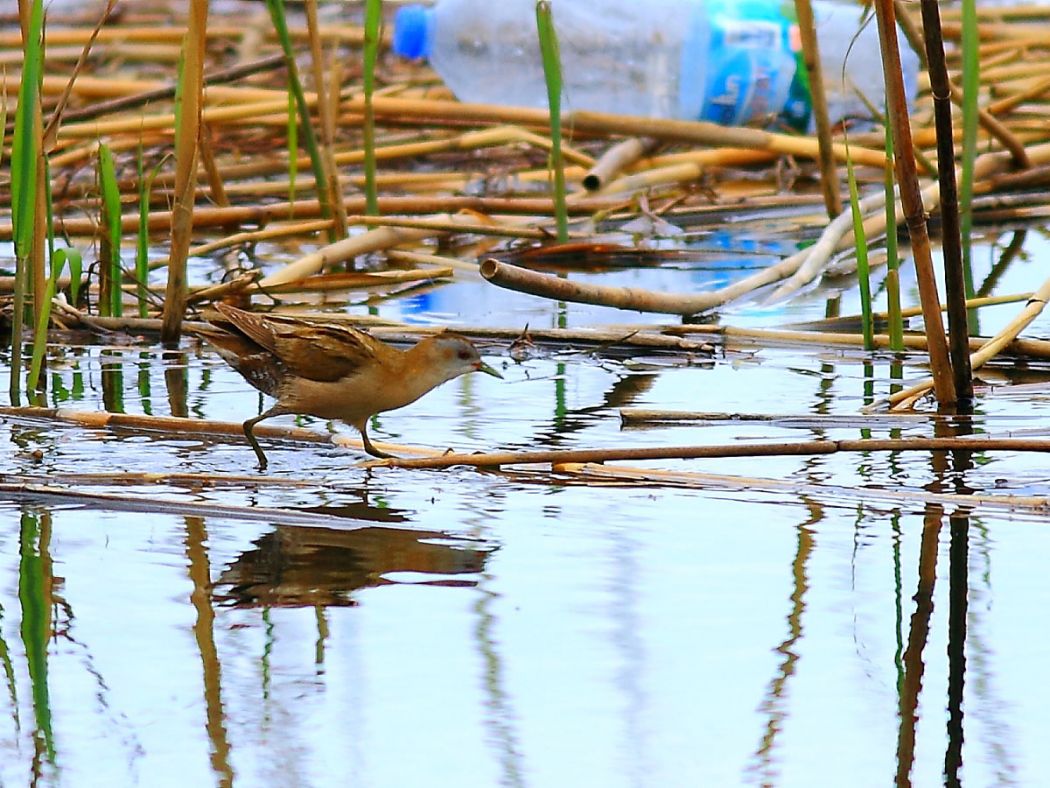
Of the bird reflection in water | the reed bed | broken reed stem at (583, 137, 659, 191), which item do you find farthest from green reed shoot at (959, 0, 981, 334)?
broken reed stem at (583, 137, 659, 191)

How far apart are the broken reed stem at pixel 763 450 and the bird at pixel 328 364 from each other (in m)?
0.47

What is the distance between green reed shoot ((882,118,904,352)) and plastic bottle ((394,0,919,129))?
12.9ft

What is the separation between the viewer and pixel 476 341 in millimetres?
4895

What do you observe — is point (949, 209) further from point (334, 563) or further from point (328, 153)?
point (328, 153)

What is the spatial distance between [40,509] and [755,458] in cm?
139

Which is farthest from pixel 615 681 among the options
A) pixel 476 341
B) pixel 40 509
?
pixel 476 341

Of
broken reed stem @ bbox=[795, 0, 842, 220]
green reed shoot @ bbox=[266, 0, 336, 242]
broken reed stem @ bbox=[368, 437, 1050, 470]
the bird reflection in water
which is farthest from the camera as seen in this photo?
broken reed stem @ bbox=[795, 0, 842, 220]

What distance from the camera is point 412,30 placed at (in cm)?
920

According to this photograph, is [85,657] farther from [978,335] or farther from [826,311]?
[826,311]

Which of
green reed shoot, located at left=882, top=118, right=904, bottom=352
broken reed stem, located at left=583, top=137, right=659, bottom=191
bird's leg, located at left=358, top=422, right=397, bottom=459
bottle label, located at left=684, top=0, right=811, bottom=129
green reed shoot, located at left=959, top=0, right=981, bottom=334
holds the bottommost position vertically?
bird's leg, located at left=358, top=422, right=397, bottom=459

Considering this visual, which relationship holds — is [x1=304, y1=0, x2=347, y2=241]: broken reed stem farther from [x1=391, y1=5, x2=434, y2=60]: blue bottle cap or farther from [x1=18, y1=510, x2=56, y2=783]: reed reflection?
[x1=391, y1=5, x2=434, y2=60]: blue bottle cap

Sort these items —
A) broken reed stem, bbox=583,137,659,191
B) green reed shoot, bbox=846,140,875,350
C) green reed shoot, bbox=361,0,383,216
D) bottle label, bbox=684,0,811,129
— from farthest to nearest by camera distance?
bottle label, bbox=684,0,811,129 → broken reed stem, bbox=583,137,659,191 → green reed shoot, bbox=361,0,383,216 → green reed shoot, bbox=846,140,875,350

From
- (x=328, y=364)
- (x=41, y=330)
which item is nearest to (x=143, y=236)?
(x=41, y=330)

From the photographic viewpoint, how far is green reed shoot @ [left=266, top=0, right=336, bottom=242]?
475cm
